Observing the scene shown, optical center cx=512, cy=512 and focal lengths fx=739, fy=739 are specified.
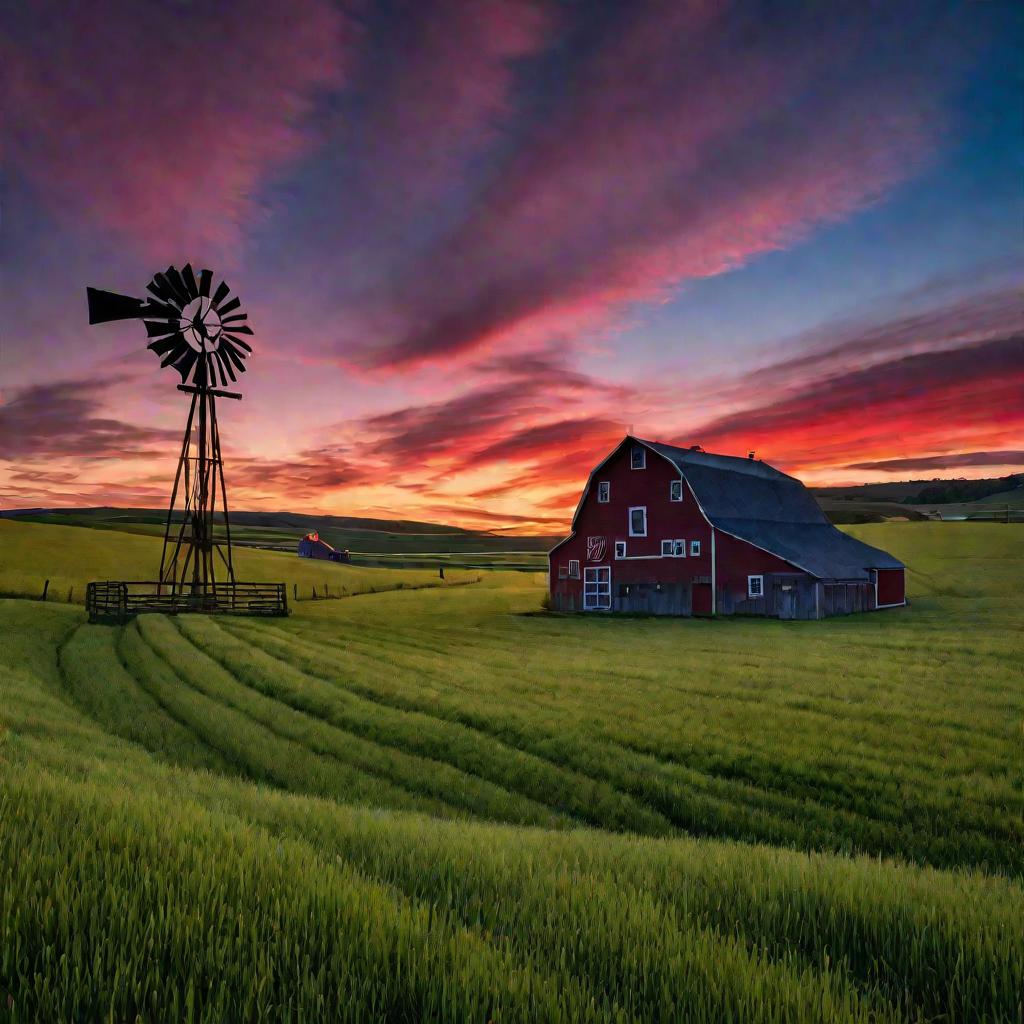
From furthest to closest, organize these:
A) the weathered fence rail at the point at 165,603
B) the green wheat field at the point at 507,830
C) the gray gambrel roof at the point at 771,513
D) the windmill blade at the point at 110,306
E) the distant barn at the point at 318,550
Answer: the distant barn at the point at 318,550
the gray gambrel roof at the point at 771,513
the windmill blade at the point at 110,306
the weathered fence rail at the point at 165,603
the green wheat field at the point at 507,830

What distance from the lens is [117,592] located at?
42094 mm

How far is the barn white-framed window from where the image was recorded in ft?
178

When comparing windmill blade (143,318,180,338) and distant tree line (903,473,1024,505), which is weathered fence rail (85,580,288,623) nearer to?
windmill blade (143,318,180,338)

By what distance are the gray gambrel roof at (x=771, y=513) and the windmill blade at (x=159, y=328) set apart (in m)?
32.6

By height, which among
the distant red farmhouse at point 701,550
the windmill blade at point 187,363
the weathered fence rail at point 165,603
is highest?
the windmill blade at point 187,363

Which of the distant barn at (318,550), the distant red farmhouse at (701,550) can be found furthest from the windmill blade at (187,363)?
the distant barn at (318,550)

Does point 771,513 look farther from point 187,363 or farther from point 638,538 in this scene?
point 187,363

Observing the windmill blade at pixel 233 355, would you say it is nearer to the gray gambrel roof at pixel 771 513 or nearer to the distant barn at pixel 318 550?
the gray gambrel roof at pixel 771 513

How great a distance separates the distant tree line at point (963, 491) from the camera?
159 meters

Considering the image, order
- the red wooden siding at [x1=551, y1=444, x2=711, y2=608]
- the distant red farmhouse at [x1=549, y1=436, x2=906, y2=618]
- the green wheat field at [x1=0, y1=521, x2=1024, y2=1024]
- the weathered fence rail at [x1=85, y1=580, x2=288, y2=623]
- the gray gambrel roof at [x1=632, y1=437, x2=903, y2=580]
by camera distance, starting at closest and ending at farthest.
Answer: the green wheat field at [x1=0, y1=521, x2=1024, y2=1024]
the weathered fence rail at [x1=85, y1=580, x2=288, y2=623]
the distant red farmhouse at [x1=549, y1=436, x2=906, y2=618]
the gray gambrel roof at [x1=632, y1=437, x2=903, y2=580]
the red wooden siding at [x1=551, y1=444, x2=711, y2=608]

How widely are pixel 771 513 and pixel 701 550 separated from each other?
10.1m

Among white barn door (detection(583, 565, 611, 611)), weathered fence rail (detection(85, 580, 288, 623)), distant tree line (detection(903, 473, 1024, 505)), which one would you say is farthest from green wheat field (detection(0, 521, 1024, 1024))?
distant tree line (detection(903, 473, 1024, 505))

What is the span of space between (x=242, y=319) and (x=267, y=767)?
3961cm

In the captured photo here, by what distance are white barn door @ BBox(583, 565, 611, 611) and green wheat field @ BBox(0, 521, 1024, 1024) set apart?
Result: 891 inches
